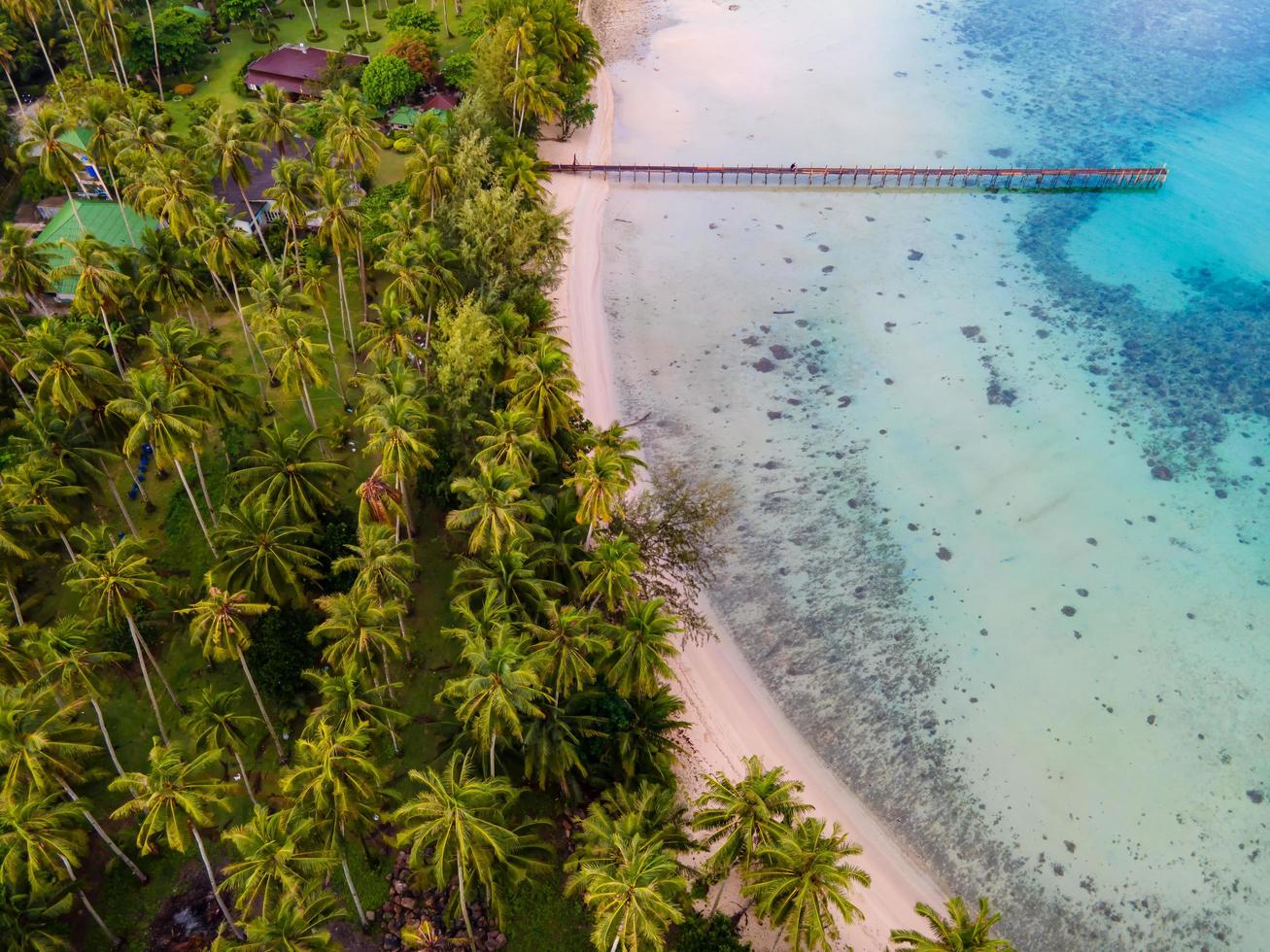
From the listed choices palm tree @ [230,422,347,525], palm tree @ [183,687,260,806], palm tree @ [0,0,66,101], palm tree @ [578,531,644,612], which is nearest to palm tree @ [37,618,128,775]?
palm tree @ [183,687,260,806]

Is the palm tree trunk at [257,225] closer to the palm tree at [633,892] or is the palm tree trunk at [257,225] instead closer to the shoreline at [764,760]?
the shoreline at [764,760]

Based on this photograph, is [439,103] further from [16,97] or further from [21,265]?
[21,265]

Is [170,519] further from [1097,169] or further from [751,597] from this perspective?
[1097,169]

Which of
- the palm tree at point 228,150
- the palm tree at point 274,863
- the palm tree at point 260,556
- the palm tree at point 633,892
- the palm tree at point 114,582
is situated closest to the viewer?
the palm tree at point 274,863

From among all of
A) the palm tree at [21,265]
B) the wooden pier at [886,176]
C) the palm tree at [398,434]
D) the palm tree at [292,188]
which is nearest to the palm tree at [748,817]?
the palm tree at [398,434]

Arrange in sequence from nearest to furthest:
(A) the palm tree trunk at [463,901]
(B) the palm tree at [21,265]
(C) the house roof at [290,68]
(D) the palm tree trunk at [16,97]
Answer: (A) the palm tree trunk at [463,901], (B) the palm tree at [21,265], (D) the palm tree trunk at [16,97], (C) the house roof at [290,68]

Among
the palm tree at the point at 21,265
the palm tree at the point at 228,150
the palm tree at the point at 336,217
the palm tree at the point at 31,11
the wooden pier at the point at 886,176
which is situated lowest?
the wooden pier at the point at 886,176

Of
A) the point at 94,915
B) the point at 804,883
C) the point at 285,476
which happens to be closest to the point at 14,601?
the point at 285,476

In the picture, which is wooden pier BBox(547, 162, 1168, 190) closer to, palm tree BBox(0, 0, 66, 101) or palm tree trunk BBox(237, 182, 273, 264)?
palm tree trunk BBox(237, 182, 273, 264)
